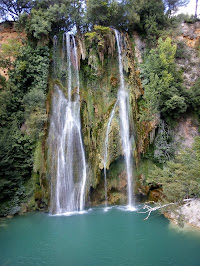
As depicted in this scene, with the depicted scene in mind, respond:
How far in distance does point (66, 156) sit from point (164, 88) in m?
8.57

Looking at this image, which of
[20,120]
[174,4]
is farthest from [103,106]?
[174,4]

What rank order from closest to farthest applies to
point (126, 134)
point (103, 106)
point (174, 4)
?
point (126, 134) → point (103, 106) → point (174, 4)

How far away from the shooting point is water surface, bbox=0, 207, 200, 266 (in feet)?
29.4

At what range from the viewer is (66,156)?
15102 mm

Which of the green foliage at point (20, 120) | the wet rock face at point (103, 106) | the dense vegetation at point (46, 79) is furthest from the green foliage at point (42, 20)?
the wet rock face at point (103, 106)

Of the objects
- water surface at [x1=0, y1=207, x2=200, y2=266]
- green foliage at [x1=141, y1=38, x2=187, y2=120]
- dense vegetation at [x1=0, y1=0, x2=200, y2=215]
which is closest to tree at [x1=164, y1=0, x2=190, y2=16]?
dense vegetation at [x1=0, y1=0, x2=200, y2=215]

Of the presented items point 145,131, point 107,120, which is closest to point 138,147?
point 145,131

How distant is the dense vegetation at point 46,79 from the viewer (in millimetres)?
14594

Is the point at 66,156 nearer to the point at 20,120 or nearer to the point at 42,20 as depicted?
the point at 20,120

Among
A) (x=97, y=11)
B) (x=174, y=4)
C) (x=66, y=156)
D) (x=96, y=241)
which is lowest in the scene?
(x=96, y=241)

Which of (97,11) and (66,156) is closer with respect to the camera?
(66,156)

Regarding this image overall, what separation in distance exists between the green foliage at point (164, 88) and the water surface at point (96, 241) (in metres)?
7.54

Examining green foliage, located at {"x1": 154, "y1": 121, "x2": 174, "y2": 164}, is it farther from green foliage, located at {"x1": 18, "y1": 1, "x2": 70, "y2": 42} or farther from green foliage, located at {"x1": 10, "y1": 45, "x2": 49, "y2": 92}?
green foliage, located at {"x1": 18, "y1": 1, "x2": 70, "y2": 42}

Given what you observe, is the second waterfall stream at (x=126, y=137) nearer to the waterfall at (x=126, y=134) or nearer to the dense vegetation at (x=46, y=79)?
the waterfall at (x=126, y=134)
